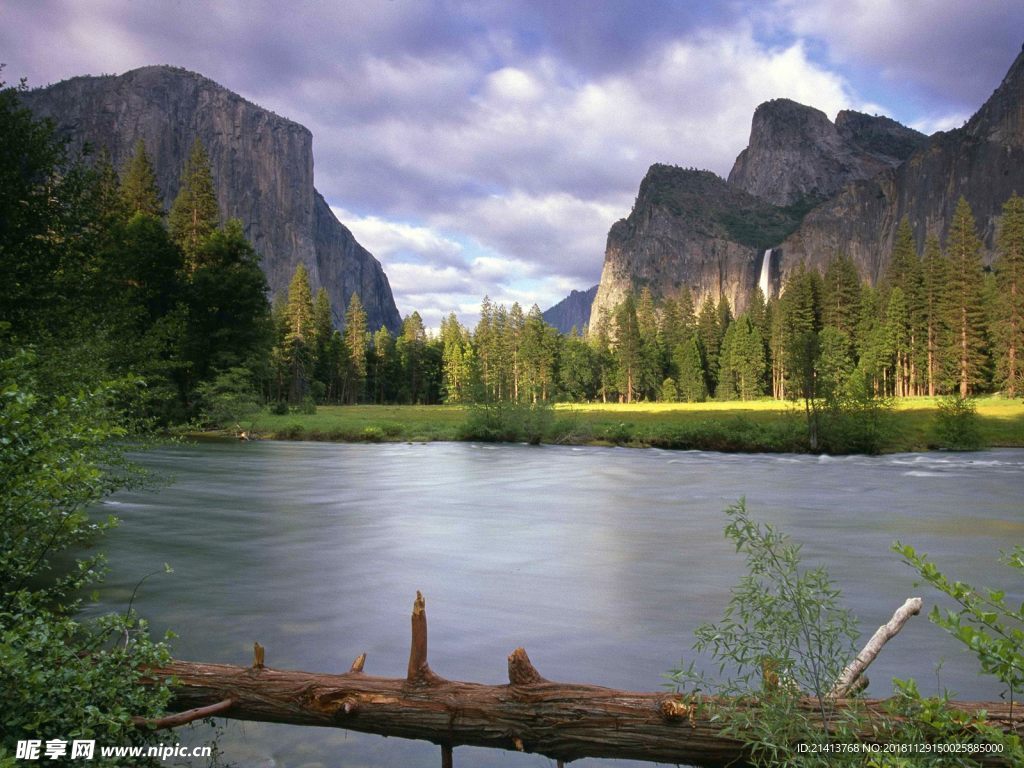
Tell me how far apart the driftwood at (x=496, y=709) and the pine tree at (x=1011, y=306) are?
6446cm

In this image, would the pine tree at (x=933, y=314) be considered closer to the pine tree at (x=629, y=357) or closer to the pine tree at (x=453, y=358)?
the pine tree at (x=629, y=357)

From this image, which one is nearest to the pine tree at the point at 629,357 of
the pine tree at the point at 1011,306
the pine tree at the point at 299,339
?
the pine tree at the point at 299,339

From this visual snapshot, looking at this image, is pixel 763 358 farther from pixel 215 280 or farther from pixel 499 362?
pixel 215 280

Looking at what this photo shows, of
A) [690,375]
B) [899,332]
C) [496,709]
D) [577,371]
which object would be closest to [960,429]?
[496,709]

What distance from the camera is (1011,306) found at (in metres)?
58.3

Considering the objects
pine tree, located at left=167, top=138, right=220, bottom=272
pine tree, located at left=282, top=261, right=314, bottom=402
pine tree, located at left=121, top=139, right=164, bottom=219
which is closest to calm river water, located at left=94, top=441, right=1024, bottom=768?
pine tree, located at left=167, top=138, right=220, bottom=272

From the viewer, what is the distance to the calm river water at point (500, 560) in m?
7.95

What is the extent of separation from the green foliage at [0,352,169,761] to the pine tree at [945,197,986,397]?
71700 mm

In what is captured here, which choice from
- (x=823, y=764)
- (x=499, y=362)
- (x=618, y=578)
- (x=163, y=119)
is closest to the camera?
(x=823, y=764)

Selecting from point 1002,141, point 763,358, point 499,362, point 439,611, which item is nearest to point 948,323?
point 763,358

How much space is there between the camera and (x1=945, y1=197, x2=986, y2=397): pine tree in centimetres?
6334

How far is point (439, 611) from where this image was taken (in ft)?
33.3

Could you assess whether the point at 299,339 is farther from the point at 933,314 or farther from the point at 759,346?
the point at 933,314

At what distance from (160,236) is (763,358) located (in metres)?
76.3
